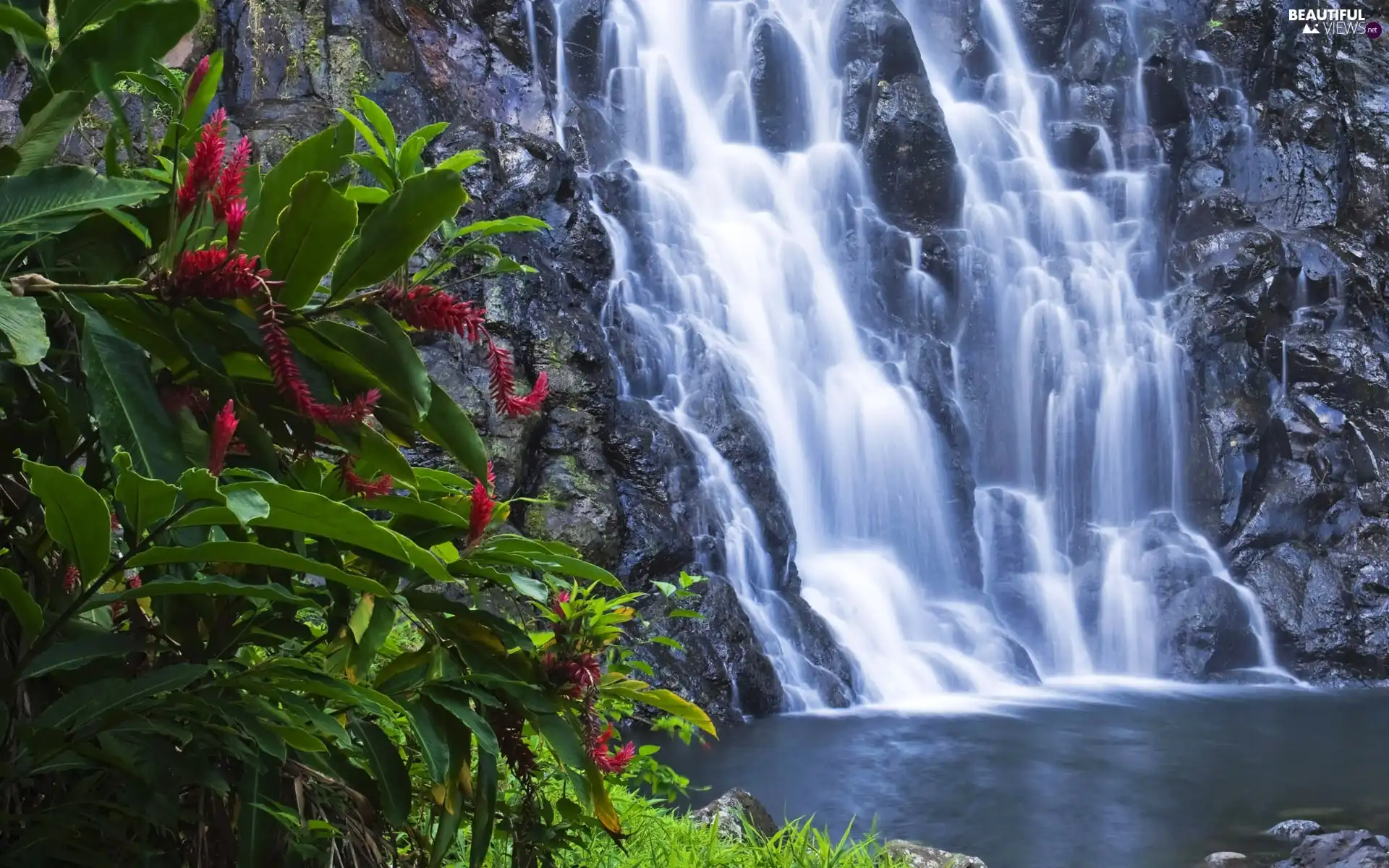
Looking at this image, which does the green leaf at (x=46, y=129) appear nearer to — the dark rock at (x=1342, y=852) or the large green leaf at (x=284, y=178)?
the large green leaf at (x=284, y=178)

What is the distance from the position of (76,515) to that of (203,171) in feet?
1.36

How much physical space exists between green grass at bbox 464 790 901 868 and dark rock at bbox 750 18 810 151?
16.8 metres

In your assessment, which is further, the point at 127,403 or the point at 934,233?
the point at 934,233

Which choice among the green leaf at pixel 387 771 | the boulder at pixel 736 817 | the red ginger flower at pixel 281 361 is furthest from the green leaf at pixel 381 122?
the boulder at pixel 736 817

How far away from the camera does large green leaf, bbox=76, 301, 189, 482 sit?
50.1 inches

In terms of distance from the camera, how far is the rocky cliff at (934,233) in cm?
1202

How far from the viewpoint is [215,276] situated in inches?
49.3

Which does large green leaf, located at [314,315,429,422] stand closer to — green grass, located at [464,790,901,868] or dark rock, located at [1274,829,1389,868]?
green grass, located at [464,790,901,868]

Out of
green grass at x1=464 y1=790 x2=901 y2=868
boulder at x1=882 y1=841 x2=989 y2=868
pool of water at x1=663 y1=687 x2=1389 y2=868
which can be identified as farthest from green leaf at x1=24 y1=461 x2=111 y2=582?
pool of water at x1=663 y1=687 x2=1389 y2=868

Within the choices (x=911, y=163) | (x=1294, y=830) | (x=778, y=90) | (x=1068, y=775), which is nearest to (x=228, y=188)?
(x=1294, y=830)

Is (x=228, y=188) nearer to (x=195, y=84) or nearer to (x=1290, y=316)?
(x=195, y=84)

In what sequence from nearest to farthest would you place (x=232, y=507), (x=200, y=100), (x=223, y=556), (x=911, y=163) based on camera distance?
(x=232, y=507)
(x=223, y=556)
(x=200, y=100)
(x=911, y=163)

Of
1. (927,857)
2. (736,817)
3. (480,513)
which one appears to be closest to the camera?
(480,513)

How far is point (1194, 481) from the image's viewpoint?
17312 mm
